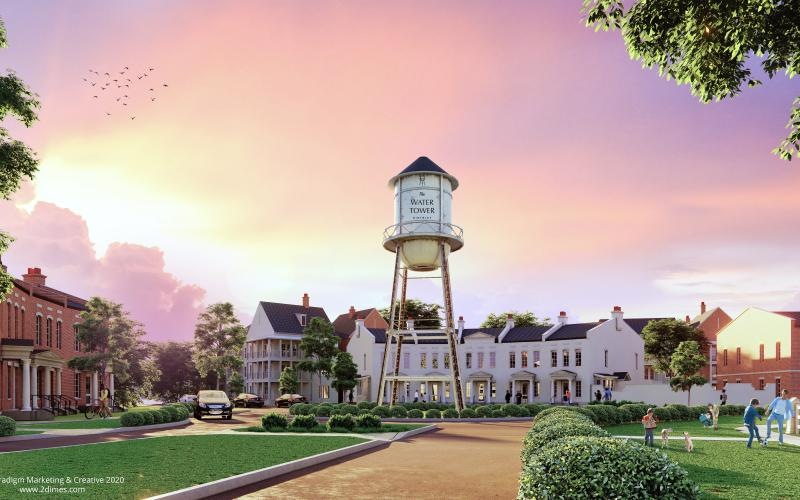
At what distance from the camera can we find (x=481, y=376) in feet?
241

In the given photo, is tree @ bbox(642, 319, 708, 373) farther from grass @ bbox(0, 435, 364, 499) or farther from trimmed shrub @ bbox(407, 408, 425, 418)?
grass @ bbox(0, 435, 364, 499)

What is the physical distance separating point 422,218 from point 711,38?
33.2 meters

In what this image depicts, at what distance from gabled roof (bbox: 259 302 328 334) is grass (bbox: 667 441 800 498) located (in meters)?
66.4

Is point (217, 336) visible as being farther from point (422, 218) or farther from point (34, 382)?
point (422, 218)

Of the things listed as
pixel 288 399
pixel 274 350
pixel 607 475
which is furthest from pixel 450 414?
pixel 274 350

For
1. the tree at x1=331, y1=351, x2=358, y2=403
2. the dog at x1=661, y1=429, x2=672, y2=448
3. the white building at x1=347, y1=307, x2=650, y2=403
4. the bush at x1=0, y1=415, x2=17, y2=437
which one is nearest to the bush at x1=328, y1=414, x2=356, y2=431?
the bush at x1=0, y1=415, x2=17, y2=437

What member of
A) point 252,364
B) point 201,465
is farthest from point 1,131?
point 252,364

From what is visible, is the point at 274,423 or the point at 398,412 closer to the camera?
the point at 274,423

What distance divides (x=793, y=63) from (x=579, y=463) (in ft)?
29.8

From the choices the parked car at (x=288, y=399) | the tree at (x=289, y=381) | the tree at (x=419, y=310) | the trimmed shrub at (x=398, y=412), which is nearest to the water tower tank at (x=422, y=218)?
the trimmed shrub at (x=398, y=412)

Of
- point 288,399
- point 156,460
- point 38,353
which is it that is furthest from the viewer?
point 288,399

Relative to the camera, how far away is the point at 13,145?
2414cm

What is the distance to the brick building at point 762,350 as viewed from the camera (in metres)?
64.0

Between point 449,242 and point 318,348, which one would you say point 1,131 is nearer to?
point 449,242
